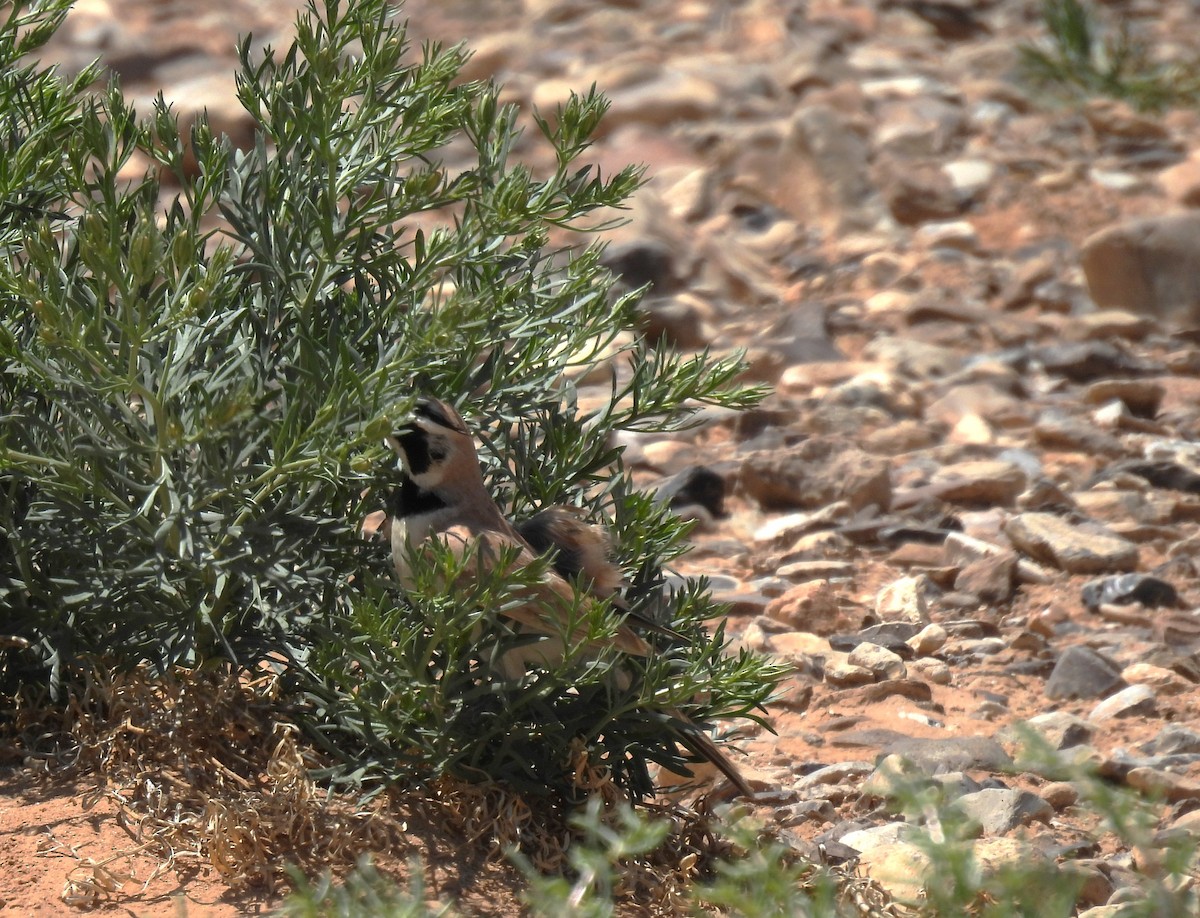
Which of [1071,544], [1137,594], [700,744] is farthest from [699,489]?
[700,744]

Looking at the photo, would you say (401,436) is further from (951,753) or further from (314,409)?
(951,753)

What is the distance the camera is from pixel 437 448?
3652 mm

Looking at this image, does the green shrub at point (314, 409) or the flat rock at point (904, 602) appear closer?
the green shrub at point (314, 409)

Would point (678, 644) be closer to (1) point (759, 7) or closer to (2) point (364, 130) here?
(2) point (364, 130)

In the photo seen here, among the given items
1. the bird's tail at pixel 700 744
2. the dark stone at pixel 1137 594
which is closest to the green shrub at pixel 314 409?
the bird's tail at pixel 700 744

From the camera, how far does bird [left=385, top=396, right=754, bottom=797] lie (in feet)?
11.3

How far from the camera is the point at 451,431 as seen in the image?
3.62 m

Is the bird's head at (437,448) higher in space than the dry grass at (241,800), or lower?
higher

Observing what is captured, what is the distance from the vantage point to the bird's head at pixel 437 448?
3.59 meters

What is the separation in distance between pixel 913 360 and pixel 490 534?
16.0 ft

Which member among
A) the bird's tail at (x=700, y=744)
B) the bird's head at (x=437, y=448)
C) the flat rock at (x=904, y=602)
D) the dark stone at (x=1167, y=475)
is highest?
the bird's head at (x=437, y=448)

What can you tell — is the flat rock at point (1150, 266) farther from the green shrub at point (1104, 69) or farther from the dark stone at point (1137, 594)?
the dark stone at point (1137, 594)

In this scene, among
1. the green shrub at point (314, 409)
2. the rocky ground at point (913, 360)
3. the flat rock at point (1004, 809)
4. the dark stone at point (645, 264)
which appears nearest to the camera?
the green shrub at point (314, 409)

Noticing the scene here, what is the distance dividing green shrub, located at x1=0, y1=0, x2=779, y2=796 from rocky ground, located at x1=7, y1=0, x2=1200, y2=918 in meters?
0.59
